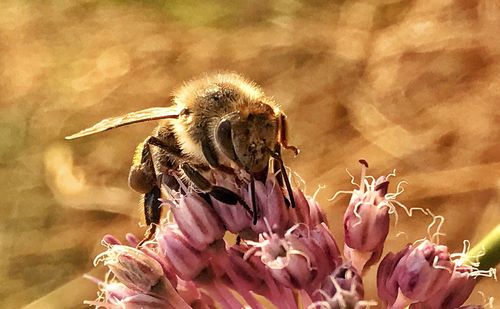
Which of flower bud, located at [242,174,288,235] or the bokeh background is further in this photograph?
the bokeh background

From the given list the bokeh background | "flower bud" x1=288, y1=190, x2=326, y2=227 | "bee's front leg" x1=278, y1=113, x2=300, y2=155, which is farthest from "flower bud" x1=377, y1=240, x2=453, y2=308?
the bokeh background

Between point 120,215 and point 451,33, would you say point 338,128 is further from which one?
point 120,215

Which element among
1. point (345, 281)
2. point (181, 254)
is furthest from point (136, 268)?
point (345, 281)

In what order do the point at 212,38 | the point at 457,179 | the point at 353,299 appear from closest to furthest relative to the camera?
the point at 353,299 < the point at 457,179 < the point at 212,38

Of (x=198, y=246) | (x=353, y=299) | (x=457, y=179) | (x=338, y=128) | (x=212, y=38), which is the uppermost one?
(x=212, y=38)

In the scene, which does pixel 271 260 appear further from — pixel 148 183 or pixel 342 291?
pixel 148 183

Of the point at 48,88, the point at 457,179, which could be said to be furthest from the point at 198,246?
the point at 48,88

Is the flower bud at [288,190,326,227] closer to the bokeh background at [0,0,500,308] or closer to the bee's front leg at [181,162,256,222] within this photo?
the bee's front leg at [181,162,256,222]

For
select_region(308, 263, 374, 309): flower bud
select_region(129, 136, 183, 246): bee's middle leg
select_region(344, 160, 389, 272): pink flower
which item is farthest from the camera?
select_region(129, 136, 183, 246): bee's middle leg
